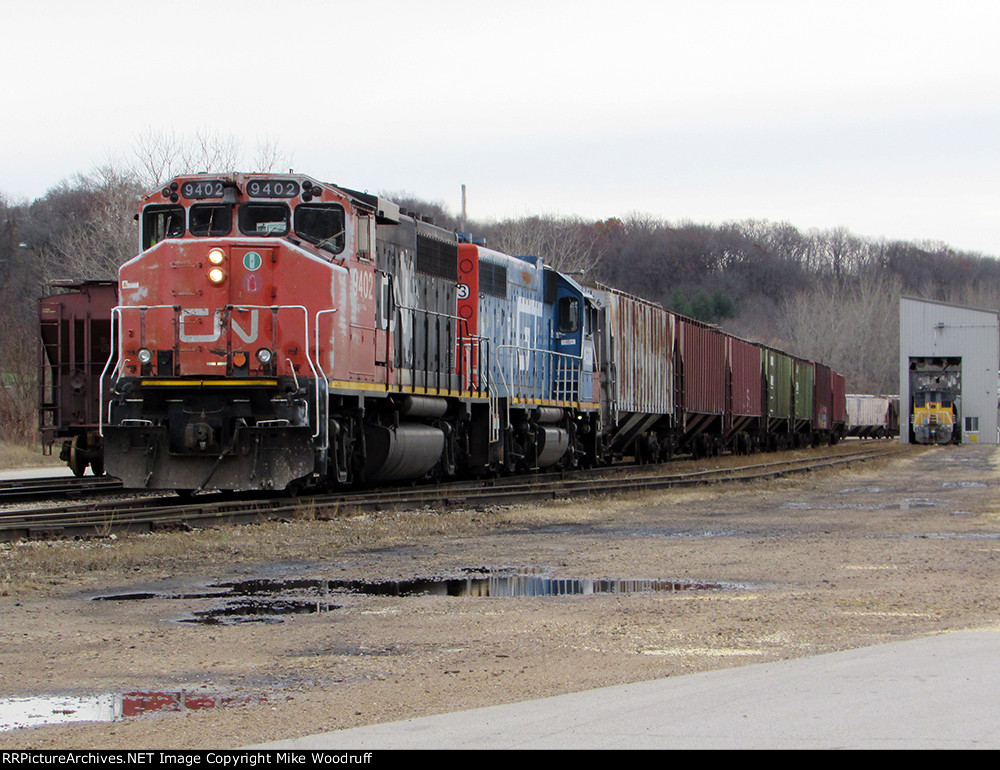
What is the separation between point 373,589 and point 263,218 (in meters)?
7.03

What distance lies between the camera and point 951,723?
4.38 meters

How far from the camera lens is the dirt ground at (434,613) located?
562 centimetres

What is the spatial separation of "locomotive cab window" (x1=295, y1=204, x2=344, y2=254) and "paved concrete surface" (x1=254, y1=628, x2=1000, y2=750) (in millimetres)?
10186

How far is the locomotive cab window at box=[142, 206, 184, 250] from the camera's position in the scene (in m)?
15.0

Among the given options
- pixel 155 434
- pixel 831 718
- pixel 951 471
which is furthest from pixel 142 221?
pixel 951 471

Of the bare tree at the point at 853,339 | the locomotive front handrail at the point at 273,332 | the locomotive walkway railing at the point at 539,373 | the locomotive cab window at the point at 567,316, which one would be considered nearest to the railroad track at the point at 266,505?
the locomotive front handrail at the point at 273,332

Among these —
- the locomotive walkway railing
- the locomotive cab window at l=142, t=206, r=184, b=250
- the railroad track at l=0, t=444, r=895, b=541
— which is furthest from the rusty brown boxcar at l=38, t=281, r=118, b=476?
the locomotive walkway railing

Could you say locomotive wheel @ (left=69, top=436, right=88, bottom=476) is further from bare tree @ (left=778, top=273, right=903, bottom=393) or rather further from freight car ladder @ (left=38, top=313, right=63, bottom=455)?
bare tree @ (left=778, top=273, right=903, bottom=393)

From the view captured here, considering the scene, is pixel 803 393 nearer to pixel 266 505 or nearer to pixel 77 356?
pixel 77 356

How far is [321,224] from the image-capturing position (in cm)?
1484

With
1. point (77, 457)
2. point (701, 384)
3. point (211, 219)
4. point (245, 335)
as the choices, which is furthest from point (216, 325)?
point (701, 384)

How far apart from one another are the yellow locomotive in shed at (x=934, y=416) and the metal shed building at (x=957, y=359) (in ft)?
2.10

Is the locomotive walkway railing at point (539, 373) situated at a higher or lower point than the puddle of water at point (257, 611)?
higher

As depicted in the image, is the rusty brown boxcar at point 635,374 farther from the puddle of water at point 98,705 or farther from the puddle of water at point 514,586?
the puddle of water at point 98,705
